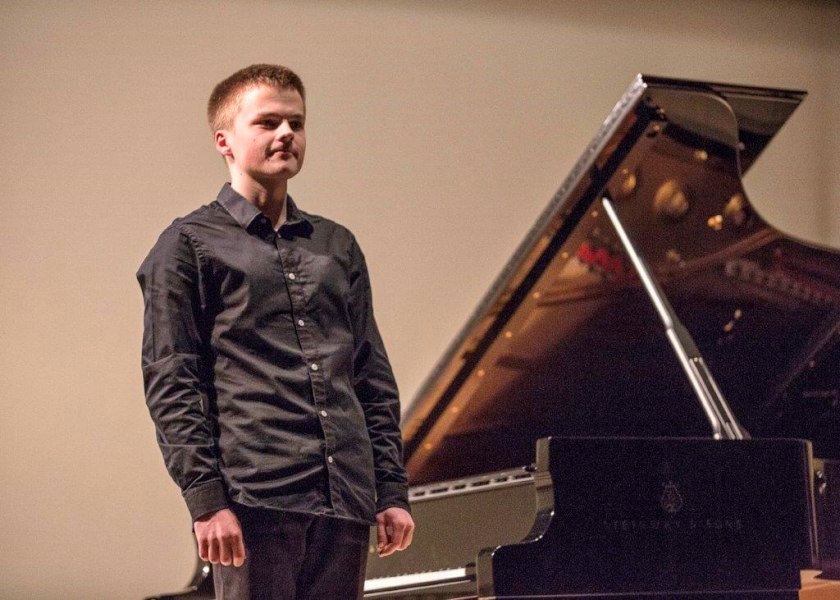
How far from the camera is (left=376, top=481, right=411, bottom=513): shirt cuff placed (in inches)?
58.8

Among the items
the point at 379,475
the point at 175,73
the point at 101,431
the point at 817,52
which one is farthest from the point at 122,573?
the point at 817,52

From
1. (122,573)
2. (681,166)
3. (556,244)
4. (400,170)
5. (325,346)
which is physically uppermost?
(400,170)

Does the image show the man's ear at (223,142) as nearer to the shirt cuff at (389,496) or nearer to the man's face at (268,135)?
the man's face at (268,135)

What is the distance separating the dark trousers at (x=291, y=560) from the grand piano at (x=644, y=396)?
1.69 feet

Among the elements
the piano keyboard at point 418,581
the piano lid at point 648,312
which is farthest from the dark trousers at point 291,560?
the piano lid at point 648,312

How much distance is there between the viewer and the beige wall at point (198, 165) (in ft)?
12.6

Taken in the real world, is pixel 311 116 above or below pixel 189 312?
above

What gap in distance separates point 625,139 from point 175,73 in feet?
6.74

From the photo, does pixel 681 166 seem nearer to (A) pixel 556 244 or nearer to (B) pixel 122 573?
(A) pixel 556 244

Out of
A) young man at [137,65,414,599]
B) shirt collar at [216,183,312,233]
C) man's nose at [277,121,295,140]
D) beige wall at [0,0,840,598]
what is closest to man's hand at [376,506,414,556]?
young man at [137,65,414,599]

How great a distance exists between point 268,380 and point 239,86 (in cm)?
39

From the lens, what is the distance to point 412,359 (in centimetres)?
423

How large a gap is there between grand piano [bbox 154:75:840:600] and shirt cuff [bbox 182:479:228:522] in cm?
65

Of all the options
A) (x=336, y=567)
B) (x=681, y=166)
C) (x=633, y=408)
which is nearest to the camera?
(x=336, y=567)
